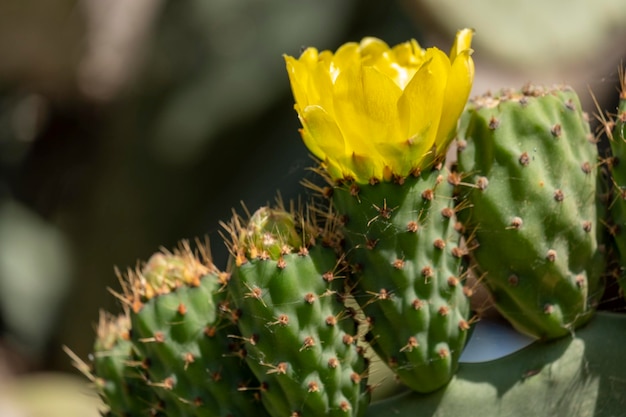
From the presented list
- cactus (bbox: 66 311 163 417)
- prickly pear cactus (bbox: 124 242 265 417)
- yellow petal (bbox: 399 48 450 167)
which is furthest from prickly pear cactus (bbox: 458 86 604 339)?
cactus (bbox: 66 311 163 417)

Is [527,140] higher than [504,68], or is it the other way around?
[527,140]

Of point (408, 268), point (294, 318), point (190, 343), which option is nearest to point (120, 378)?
point (190, 343)

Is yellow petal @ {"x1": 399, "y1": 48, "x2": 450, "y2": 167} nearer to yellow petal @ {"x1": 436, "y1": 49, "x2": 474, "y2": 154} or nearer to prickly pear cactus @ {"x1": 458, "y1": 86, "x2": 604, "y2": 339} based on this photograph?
yellow petal @ {"x1": 436, "y1": 49, "x2": 474, "y2": 154}

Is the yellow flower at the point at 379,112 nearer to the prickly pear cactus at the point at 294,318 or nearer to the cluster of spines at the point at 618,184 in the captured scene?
the prickly pear cactus at the point at 294,318

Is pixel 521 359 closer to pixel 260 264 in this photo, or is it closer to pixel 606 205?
pixel 606 205

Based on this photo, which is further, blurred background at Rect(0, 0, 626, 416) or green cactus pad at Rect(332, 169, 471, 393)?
blurred background at Rect(0, 0, 626, 416)

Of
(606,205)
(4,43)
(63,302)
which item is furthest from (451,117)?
(4,43)

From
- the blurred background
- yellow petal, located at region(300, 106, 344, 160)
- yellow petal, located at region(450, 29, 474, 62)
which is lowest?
the blurred background

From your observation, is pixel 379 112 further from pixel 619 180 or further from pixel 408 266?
pixel 619 180
